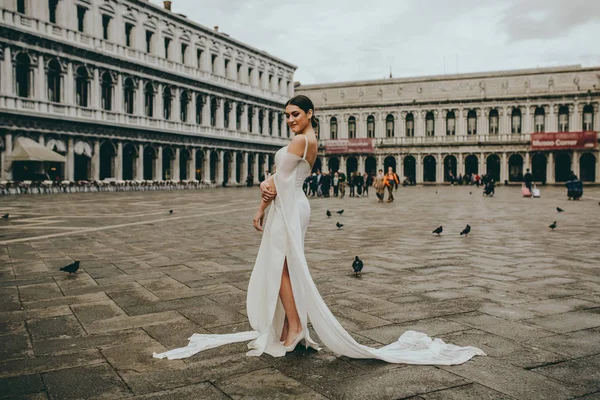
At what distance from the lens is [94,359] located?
3127 mm

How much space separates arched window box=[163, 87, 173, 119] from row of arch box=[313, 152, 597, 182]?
14659 mm

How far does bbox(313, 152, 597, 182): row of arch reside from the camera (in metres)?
50.0

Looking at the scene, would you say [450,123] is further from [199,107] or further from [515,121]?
[199,107]

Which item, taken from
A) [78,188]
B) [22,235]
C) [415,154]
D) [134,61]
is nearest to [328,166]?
[415,154]

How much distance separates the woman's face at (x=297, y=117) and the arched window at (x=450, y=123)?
53.6 meters

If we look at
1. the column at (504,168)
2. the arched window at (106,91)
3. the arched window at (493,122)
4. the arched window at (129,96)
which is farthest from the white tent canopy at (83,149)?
the column at (504,168)

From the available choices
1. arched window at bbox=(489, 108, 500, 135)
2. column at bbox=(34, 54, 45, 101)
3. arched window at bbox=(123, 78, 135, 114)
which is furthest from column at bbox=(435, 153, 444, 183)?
column at bbox=(34, 54, 45, 101)

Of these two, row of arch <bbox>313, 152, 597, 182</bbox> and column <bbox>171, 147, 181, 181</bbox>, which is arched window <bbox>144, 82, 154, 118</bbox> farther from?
row of arch <bbox>313, 152, 597, 182</bbox>

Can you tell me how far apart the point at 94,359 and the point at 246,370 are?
93 cm

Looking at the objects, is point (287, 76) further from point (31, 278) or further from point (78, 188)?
point (31, 278)

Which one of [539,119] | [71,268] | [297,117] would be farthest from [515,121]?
[297,117]

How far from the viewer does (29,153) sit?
24.2 metres

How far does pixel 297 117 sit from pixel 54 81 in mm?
29526

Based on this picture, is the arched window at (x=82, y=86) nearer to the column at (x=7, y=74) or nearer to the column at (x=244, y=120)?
the column at (x=7, y=74)
